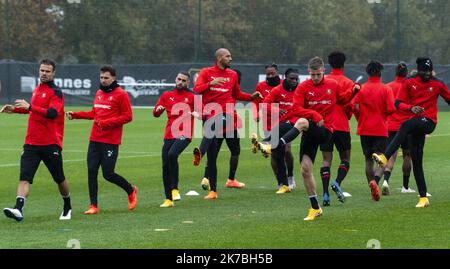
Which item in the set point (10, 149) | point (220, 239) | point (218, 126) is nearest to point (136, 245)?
point (220, 239)

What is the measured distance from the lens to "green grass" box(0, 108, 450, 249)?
12.9 metres

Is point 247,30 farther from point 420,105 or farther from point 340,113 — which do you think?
point 420,105

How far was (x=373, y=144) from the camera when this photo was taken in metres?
18.0

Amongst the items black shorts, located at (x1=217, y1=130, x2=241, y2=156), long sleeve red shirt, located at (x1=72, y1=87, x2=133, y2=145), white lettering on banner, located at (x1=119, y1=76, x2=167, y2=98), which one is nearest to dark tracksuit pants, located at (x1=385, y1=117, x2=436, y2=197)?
black shorts, located at (x1=217, y1=130, x2=241, y2=156)

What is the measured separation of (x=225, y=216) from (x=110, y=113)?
7.26ft

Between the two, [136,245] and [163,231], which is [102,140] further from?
[136,245]

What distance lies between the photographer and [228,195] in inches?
732

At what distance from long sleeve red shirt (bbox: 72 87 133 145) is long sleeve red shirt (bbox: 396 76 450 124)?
3.88 metres

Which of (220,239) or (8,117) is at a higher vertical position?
(220,239)

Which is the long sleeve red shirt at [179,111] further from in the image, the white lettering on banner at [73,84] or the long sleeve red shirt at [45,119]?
the white lettering on banner at [73,84]

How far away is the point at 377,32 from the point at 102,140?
35761 millimetres
